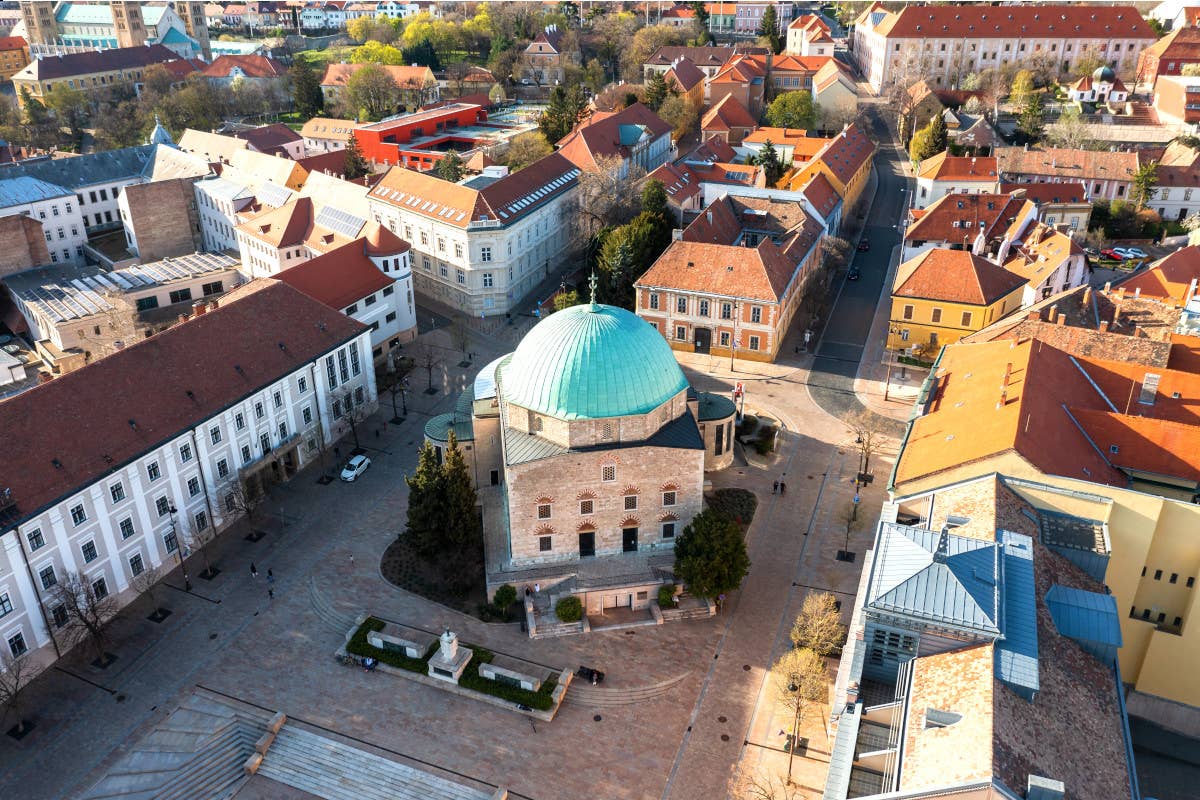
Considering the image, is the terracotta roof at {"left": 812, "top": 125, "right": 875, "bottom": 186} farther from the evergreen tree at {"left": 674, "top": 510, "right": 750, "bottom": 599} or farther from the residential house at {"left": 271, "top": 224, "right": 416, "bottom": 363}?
the evergreen tree at {"left": 674, "top": 510, "right": 750, "bottom": 599}

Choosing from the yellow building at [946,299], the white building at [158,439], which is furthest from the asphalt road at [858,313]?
the white building at [158,439]

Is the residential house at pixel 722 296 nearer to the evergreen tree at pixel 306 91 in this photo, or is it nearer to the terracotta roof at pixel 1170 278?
the terracotta roof at pixel 1170 278

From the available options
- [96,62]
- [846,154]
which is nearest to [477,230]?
[846,154]

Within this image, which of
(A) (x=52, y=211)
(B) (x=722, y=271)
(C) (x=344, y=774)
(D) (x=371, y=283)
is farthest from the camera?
A: (A) (x=52, y=211)

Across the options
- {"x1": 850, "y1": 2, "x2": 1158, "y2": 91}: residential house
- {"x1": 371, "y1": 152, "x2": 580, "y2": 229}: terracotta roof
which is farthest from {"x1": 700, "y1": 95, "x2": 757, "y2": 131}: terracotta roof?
{"x1": 371, "y1": 152, "x2": 580, "y2": 229}: terracotta roof

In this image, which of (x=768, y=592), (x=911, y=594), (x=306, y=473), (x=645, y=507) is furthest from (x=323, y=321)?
(x=911, y=594)

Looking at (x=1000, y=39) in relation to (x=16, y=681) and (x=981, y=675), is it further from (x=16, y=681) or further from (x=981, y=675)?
(x=16, y=681)

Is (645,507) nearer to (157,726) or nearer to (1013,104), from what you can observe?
(157,726)
